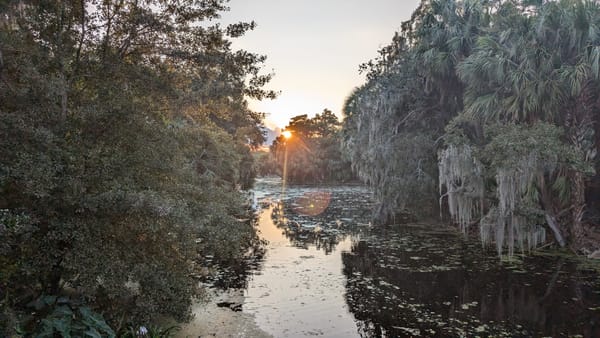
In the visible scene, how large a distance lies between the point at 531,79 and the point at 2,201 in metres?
16.5

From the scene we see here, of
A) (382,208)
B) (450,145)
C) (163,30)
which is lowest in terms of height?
(382,208)

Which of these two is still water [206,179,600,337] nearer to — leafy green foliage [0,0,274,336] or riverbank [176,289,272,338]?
riverbank [176,289,272,338]

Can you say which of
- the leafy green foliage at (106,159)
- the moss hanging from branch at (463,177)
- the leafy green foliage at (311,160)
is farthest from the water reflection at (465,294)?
the leafy green foliage at (311,160)

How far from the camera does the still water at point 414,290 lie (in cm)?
955

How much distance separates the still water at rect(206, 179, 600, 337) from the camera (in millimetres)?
9555

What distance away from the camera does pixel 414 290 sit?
473 inches

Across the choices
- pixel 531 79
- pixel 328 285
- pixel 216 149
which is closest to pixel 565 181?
pixel 531 79

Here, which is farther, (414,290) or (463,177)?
(463,177)

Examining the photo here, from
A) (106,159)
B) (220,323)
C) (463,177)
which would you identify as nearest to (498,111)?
(463,177)

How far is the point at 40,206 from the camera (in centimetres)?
621

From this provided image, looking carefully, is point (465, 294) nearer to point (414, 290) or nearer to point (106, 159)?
point (414, 290)

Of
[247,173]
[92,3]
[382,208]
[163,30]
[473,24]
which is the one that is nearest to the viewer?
[92,3]

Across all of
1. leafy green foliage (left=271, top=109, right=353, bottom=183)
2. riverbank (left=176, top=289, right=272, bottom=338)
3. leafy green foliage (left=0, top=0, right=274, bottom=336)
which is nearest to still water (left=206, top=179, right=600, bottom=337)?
riverbank (left=176, top=289, right=272, bottom=338)

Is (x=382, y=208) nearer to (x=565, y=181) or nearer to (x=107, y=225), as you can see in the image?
(x=565, y=181)
